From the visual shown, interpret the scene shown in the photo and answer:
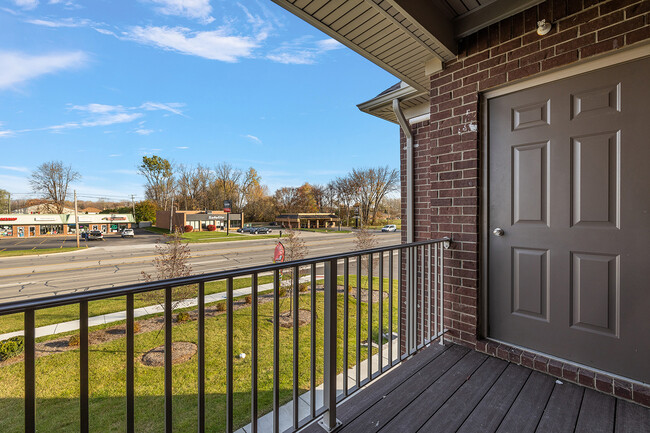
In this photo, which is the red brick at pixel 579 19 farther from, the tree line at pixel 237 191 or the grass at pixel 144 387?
the tree line at pixel 237 191

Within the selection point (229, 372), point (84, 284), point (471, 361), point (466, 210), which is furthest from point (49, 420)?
point (84, 284)

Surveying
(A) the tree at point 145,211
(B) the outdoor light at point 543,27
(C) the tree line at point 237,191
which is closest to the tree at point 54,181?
(C) the tree line at point 237,191

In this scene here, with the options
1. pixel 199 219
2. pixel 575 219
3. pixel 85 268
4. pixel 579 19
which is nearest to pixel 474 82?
pixel 579 19

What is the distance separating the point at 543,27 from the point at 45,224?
4403 centimetres

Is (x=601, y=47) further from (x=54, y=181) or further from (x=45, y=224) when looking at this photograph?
(x=54, y=181)

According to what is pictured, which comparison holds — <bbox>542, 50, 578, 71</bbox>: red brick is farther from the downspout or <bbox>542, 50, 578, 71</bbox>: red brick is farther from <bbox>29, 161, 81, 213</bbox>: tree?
<bbox>29, 161, 81, 213</bbox>: tree

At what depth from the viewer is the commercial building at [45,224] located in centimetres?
2962

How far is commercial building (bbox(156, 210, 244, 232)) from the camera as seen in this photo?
109 ft

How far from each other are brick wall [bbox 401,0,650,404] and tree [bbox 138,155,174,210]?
40444 mm

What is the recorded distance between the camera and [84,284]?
Answer: 10883mm

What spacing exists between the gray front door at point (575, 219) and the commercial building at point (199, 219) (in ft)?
107

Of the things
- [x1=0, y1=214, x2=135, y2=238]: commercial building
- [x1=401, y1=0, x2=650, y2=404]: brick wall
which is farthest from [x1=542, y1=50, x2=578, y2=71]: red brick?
[x1=0, y1=214, x2=135, y2=238]: commercial building

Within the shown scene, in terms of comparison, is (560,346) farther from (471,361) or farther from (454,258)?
(454,258)

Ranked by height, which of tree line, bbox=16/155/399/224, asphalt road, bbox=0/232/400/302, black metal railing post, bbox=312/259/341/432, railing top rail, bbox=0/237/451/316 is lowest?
asphalt road, bbox=0/232/400/302
